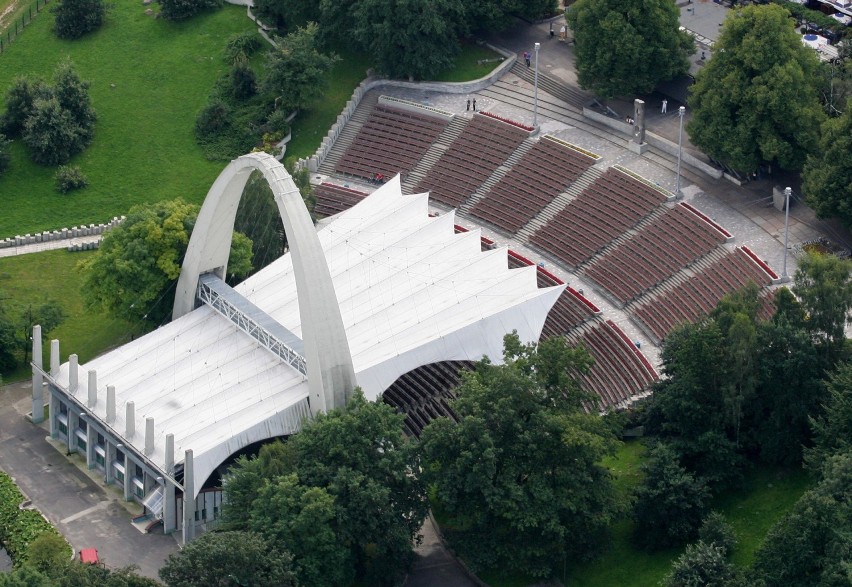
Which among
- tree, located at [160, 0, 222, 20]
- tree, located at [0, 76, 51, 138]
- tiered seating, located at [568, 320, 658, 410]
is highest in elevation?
tree, located at [160, 0, 222, 20]

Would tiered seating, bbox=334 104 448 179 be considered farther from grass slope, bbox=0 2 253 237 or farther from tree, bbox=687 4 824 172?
tree, bbox=687 4 824 172

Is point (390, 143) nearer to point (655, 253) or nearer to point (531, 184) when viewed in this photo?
point (531, 184)

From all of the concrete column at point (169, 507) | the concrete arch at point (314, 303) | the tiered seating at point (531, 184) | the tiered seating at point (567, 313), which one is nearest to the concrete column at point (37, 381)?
the concrete column at point (169, 507)

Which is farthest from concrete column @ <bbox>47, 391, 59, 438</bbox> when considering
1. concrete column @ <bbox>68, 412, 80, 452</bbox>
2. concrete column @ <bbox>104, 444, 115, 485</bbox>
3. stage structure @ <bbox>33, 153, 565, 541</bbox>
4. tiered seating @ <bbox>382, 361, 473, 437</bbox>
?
tiered seating @ <bbox>382, 361, 473, 437</bbox>

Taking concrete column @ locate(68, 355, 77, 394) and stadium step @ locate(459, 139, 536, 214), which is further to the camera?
stadium step @ locate(459, 139, 536, 214)

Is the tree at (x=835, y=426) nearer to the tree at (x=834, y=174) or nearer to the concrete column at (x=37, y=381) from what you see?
the tree at (x=834, y=174)

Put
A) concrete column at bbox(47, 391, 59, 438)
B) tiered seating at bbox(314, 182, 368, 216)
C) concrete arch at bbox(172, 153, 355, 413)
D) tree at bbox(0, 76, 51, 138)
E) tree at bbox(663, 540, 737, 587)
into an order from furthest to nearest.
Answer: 1. tree at bbox(0, 76, 51, 138)
2. tiered seating at bbox(314, 182, 368, 216)
3. concrete column at bbox(47, 391, 59, 438)
4. concrete arch at bbox(172, 153, 355, 413)
5. tree at bbox(663, 540, 737, 587)
